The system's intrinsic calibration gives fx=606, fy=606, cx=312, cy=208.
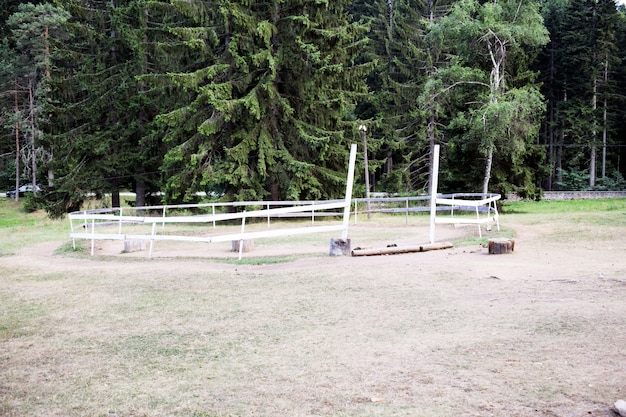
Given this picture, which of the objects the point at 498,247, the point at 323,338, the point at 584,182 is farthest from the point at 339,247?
the point at 584,182

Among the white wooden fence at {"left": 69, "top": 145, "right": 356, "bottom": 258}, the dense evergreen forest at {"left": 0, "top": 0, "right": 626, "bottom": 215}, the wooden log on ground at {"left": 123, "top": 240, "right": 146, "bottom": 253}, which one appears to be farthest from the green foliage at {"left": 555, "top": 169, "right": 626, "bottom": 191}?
the wooden log on ground at {"left": 123, "top": 240, "right": 146, "bottom": 253}

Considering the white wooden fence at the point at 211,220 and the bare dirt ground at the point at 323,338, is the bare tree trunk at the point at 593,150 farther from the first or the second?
the bare dirt ground at the point at 323,338

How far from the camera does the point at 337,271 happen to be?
431 inches

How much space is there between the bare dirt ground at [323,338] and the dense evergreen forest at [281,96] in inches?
672

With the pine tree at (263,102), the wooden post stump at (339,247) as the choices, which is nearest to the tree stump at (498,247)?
the wooden post stump at (339,247)

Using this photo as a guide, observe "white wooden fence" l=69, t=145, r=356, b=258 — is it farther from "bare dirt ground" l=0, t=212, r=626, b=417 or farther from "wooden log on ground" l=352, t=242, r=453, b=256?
"bare dirt ground" l=0, t=212, r=626, b=417

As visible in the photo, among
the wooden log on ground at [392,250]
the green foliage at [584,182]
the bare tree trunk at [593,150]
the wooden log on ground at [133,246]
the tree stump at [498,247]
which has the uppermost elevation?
the bare tree trunk at [593,150]

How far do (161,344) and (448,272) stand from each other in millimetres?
5600

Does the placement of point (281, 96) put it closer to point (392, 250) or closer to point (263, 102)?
point (263, 102)

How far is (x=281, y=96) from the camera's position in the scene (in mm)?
29359

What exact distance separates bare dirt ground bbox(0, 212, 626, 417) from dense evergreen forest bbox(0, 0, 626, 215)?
17.1 meters

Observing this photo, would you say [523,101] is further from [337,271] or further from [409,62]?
[337,271]

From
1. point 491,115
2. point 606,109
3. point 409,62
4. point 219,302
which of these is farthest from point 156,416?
point 606,109

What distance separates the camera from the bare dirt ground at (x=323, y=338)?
4.75 metres
